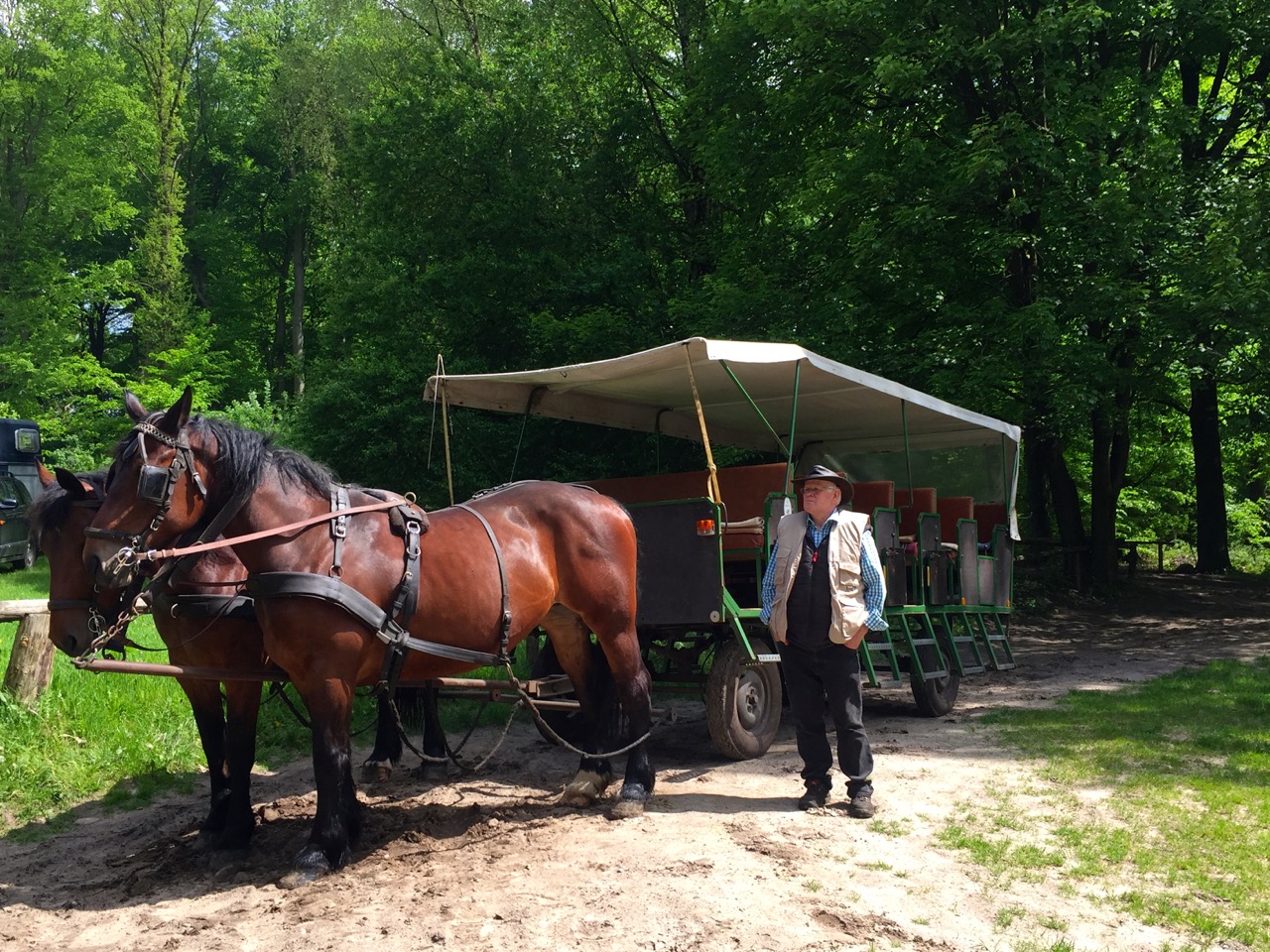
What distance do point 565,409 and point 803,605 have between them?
116 inches

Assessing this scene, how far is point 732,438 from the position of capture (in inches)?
368

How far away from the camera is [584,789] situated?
558cm

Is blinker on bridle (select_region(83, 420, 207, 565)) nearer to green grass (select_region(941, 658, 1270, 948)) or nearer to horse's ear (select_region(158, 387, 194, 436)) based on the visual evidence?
horse's ear (select_region(158, 387, 194, 436))

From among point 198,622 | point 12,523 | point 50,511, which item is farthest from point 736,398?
point 12,523

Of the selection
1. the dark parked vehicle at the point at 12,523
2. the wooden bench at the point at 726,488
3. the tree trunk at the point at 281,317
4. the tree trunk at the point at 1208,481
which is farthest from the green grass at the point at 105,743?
the tree trunk at the point at 281,317

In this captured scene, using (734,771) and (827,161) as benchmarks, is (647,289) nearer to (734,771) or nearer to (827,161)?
(827,161)

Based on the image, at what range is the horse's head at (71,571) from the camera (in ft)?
14.5

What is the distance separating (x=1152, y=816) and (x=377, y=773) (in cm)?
439

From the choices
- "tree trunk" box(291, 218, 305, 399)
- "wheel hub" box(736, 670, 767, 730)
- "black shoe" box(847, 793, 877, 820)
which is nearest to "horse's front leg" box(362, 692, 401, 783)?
"wheel hub" box(736, 670, 767, 730)

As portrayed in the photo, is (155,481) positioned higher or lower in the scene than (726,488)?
lower

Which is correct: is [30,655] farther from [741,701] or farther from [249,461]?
[741,701]

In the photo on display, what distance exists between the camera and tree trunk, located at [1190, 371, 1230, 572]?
18.7 metres

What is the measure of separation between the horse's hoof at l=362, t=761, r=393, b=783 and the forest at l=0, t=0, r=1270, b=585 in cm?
875

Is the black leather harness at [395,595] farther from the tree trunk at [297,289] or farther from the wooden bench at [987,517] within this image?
the tree trunk at [297,289]
